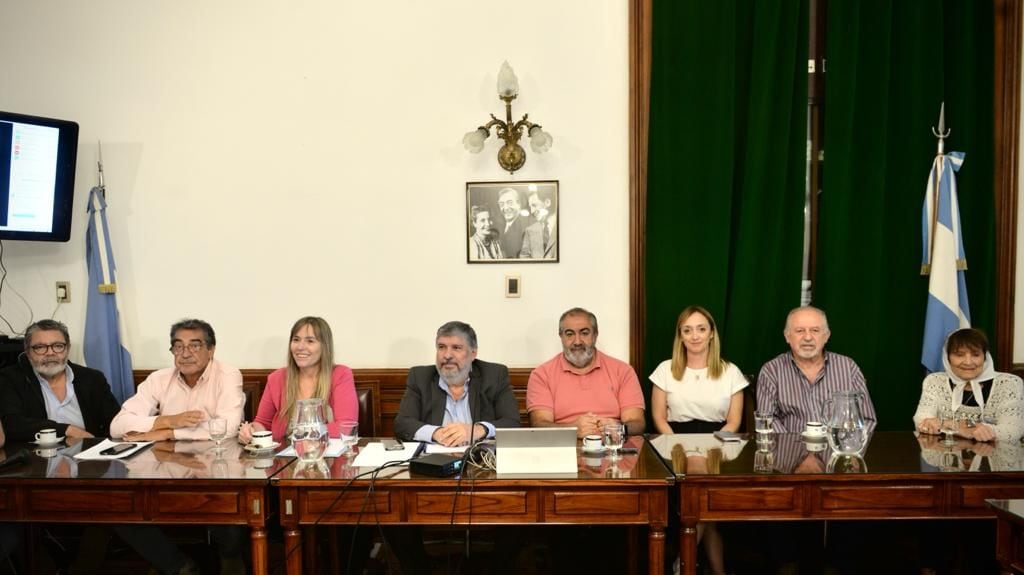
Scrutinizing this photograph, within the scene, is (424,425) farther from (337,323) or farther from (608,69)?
(608,69)

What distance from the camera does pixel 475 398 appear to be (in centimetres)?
306

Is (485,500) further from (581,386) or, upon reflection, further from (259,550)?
(581,386)

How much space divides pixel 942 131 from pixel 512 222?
2303 millimetres

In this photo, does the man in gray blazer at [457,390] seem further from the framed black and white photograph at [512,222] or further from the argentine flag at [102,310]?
the argentine flag at [102,310]

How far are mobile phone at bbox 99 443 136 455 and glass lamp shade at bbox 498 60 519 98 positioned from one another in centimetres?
233

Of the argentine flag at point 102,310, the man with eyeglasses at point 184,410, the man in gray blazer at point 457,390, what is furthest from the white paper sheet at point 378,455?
the argentine flag at point 102,310

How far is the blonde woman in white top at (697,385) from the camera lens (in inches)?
129

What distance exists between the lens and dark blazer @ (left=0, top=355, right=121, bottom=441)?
2.99 meters

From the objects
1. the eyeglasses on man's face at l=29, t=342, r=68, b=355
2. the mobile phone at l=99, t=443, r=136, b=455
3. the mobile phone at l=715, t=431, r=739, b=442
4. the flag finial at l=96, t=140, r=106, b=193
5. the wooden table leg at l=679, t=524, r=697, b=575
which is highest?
the flag finial at l=96, t=140, r=106, b=193

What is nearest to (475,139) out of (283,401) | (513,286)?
(513,286)

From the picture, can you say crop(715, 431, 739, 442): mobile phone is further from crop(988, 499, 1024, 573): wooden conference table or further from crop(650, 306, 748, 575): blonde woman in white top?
crop(988, 499, 1024, 573): wooden conference table

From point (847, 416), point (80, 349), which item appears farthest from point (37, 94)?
point (847, 416)

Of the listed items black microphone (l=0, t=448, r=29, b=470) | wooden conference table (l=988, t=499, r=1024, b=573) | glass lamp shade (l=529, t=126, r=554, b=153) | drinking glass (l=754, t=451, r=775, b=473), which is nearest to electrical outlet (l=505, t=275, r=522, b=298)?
glass lamp shade (l=529, t=126, r=554, b=153)

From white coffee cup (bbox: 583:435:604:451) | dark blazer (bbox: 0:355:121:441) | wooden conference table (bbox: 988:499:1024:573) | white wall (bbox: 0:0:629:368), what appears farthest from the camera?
white wall (bbox: 0:0:629:368)
